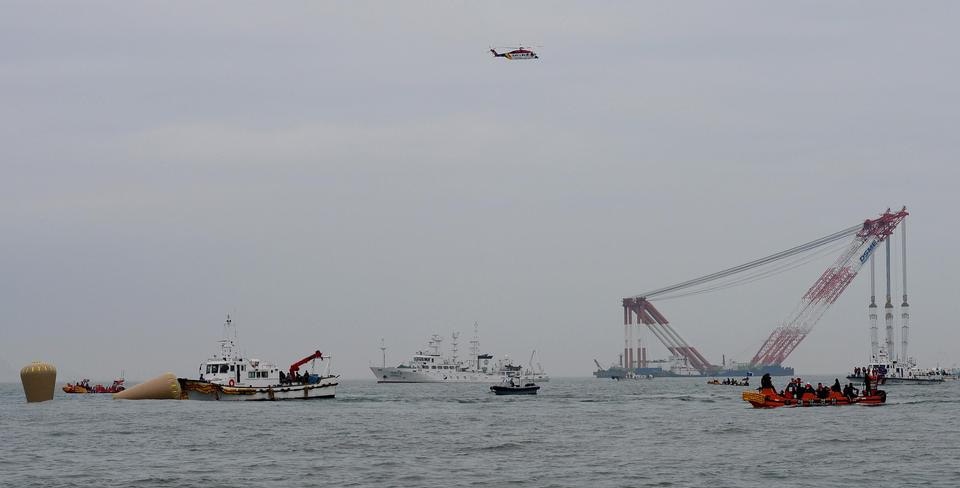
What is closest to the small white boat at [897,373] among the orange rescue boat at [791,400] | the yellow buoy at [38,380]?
the orange rescue boat at [791,400]

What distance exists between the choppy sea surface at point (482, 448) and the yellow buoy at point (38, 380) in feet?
57.7

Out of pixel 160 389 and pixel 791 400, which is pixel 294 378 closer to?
pixel 160 389

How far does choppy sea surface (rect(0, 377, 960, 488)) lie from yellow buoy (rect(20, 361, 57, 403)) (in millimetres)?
17577

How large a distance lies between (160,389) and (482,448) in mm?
58993

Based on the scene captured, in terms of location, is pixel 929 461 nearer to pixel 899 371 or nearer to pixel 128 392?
pixel 128 392

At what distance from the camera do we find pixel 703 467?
44.2 metres

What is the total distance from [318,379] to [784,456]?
206 ft

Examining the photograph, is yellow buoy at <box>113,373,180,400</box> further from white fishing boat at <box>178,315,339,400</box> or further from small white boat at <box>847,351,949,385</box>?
small white boat at <box>847,351,949,385</box>

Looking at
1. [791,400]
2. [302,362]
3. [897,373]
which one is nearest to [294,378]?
[302,362]

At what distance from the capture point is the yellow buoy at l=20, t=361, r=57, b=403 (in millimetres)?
102312

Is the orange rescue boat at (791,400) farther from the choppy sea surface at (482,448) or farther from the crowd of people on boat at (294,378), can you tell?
the crowd of people on boat at (294,378)

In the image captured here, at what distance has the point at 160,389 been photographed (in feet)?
340

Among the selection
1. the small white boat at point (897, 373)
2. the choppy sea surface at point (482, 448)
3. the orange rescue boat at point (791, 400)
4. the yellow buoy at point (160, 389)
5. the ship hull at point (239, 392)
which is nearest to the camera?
the choppy sea surface at point (482, 448)

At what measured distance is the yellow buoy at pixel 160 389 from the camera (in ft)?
333
